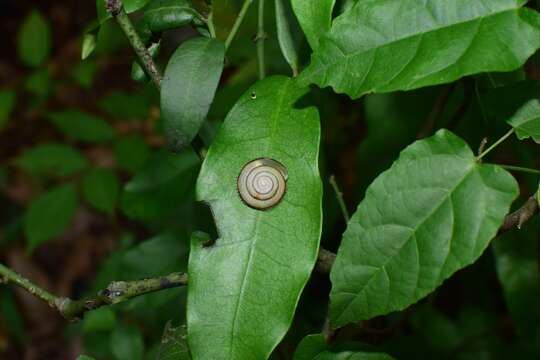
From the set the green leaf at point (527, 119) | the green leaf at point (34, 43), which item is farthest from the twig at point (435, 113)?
the green leaf at point (34, 43)

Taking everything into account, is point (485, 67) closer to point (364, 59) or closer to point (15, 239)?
point (364, 59)

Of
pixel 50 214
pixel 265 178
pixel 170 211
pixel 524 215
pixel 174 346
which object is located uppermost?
pixel 265 178

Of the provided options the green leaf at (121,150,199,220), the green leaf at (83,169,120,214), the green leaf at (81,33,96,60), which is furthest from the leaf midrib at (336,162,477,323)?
the green leaf at (83,169,120,214)

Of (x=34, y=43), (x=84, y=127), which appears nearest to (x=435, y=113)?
(x=84, y=127)

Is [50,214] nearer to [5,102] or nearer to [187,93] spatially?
[5,102]

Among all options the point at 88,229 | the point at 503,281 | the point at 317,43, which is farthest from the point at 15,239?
the point at 317,43

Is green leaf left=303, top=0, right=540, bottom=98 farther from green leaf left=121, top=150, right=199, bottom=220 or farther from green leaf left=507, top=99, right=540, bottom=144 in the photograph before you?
green leaf left=121, top=150, right=199, bottom=220

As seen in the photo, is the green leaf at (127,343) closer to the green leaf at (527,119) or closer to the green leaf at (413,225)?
the green leaf at (413,225)
